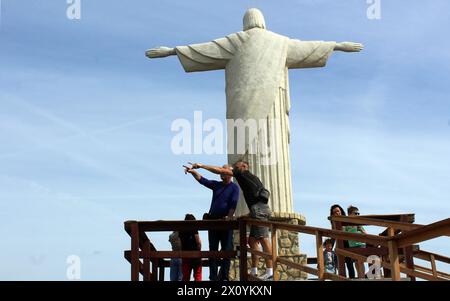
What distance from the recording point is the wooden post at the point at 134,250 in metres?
9.20

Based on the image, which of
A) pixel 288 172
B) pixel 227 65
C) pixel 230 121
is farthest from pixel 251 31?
pixel 288 172

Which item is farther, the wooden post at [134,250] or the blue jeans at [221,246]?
the blue jeans at [221,246]

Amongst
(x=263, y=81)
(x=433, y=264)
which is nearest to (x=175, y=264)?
(x=433, y=264)

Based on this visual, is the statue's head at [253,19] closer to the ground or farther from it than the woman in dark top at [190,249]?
farther from it

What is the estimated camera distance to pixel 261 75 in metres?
14.4

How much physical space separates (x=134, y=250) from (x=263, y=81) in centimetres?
618

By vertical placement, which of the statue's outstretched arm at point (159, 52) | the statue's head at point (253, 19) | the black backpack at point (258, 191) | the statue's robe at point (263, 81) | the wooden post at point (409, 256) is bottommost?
the wooden post at point (409, 256)

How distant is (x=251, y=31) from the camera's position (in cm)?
1497

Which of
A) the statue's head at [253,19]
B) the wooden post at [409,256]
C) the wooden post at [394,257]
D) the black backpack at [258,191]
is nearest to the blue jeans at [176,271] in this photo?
the black backpack at [258,191]

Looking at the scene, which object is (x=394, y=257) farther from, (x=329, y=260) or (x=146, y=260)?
(x=329, y=260)

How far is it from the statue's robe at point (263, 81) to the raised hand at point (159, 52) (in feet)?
0.55

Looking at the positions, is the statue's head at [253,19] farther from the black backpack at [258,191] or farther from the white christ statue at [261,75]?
the black backpack at [258,191]
